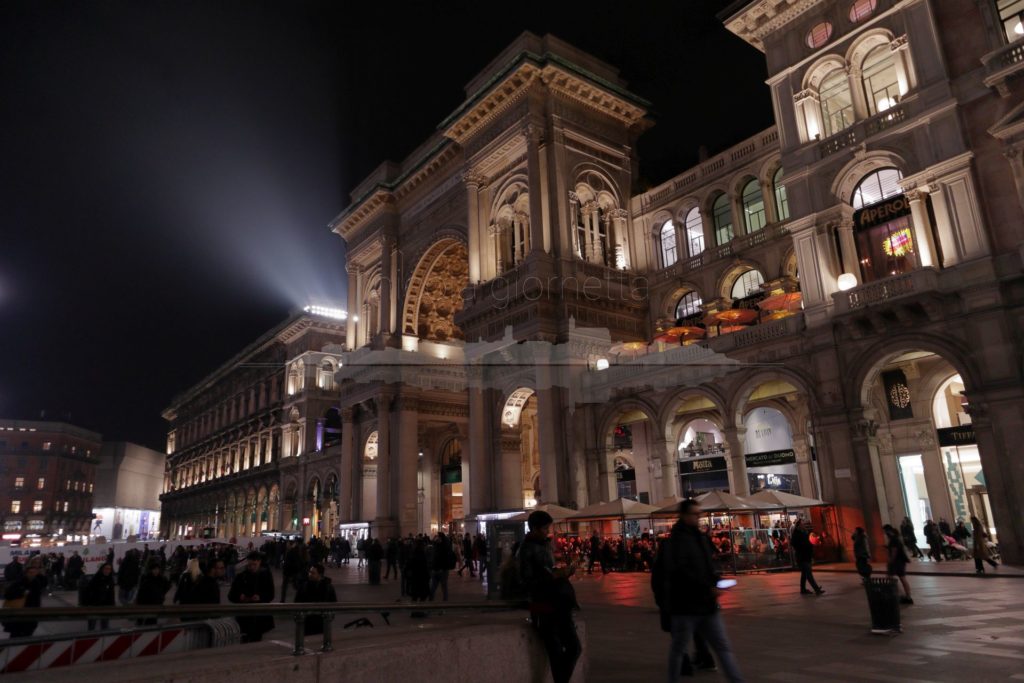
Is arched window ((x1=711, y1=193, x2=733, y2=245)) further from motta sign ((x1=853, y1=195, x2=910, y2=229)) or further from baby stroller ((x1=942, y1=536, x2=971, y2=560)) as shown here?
baby stroller ((x1=942, y1=536, x2=971, y2=560))

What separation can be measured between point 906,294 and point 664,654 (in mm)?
15553

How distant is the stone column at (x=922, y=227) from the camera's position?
20.3m

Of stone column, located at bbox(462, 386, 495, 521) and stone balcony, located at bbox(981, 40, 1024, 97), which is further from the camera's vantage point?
stone column, located at bbox(462, 386, 495, 521)

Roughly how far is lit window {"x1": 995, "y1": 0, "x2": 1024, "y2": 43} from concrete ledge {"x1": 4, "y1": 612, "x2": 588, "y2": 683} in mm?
22037

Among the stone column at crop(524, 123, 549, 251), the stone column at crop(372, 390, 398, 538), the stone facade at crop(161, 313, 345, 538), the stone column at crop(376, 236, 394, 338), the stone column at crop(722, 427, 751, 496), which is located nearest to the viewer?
the stone column at crop(722, 427, 751, 496)

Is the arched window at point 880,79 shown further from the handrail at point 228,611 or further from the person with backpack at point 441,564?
the handrail at point 228,611

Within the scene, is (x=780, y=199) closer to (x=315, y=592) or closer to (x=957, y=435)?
(x=957, y=435)

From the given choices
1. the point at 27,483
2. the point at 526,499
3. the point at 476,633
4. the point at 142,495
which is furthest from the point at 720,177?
the point at 142,495

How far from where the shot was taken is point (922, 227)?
2048 centimetres

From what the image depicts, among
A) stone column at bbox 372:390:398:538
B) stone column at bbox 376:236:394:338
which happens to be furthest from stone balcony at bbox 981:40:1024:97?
stone column at bbox 376:236:394:338

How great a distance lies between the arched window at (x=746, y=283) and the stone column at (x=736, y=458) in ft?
22.9

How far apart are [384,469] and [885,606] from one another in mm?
31440

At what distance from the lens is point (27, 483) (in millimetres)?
93812

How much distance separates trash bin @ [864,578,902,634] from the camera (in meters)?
8.58
